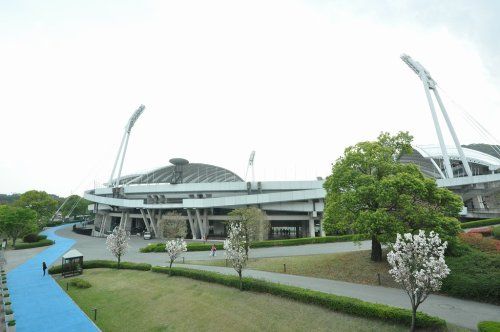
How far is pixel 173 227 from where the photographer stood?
4709 centimetres

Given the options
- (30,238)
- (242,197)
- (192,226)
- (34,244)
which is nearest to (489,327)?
(242,197)

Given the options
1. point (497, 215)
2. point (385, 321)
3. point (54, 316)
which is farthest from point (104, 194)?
point (497, 215)

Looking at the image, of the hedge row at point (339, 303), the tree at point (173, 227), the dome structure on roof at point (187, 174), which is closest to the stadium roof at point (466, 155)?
the dome structure on roof at point (187, 174)

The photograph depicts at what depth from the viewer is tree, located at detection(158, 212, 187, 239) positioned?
46.2 m

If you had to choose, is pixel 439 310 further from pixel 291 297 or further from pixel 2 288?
pixel 2 288

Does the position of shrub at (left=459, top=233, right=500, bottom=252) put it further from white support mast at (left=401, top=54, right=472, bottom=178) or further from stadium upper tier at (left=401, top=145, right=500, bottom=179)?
stadium upper tier at (left=401, top=145, right=500, bottom=179)

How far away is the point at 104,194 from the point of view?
78375 millimetres

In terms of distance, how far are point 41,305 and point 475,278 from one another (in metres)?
29.8

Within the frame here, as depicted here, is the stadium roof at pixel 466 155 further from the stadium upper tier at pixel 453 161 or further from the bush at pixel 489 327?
the bush at pixel 489 327

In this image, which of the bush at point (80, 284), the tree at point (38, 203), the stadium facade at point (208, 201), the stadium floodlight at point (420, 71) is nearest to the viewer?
the bush at point (80, 284)

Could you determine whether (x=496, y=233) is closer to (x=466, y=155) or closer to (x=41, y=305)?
(x=41, y=305)

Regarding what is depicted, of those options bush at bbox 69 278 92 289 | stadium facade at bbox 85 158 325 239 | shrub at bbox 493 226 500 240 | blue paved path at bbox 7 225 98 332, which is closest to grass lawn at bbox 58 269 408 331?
bush at bbox 69 278 92 289

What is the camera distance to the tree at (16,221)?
160 feet

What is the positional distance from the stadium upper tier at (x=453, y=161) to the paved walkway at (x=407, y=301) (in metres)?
45.5
